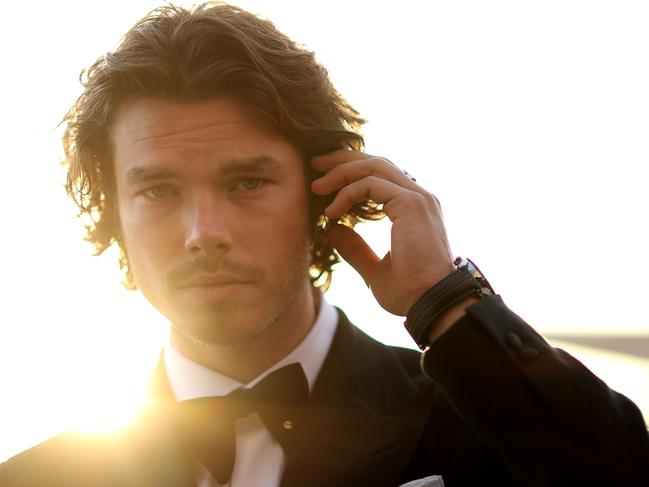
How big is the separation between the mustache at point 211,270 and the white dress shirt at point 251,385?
0.34 meters

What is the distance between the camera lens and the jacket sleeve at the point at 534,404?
2332 millimetres

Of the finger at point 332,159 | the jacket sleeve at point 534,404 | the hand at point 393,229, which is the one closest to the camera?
the jacket sleeve at point 534,404

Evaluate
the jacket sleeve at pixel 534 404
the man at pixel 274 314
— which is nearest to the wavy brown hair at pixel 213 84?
the man at pixel 274 314

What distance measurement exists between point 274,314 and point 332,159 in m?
0.57

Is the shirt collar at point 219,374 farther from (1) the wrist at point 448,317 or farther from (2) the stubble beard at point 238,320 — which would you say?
(1) the wrist at point 448,317

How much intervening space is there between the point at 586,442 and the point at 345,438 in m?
0.74

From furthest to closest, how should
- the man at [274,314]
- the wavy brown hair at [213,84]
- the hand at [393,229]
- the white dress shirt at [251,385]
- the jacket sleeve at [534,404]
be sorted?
A: 1. the wavy brown hair at [213,84]
2. the white dress shirt at [251,385]
3. the hand at [393,229]
4. the man at [274,314]
5. the jacket sleeve at [534,404]

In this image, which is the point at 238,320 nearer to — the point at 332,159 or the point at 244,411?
the point at 244,411

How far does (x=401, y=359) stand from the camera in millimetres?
3051

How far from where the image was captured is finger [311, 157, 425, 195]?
9.57ft

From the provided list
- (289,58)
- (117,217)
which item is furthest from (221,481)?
(289,58)

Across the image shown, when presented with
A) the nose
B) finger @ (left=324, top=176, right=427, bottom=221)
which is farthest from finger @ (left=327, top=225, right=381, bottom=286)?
the nose

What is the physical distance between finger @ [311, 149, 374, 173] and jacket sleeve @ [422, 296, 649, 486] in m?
0.76

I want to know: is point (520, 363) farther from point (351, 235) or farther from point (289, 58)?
point (289, 58)
